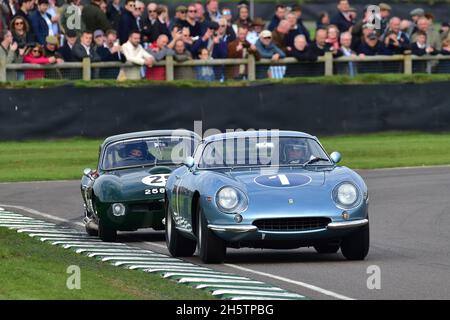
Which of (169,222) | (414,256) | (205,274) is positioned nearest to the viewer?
(205,274)

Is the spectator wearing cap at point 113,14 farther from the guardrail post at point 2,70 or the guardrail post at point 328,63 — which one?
the guardrail post at point 328,63

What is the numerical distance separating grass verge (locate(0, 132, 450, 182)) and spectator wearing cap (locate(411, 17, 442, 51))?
7.72 feet

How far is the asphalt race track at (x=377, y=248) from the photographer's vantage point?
997 cm

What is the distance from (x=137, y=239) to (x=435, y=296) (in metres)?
6.57

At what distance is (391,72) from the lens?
28.8 meters

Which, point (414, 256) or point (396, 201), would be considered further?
point (396, 201)

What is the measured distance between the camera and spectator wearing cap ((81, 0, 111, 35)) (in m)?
26.1

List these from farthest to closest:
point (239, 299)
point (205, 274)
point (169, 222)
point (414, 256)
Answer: point (169, 222)
point (414, 256)
point (205, 274)
point (239, 299)

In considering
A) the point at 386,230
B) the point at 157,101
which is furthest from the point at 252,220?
the point at 157,101

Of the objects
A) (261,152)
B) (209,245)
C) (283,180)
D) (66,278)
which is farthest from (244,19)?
(66,278)

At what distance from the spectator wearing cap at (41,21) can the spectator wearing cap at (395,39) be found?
7.48 meters

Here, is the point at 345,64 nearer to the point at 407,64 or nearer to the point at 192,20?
the point at 407,64

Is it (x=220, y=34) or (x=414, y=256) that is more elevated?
(x=220, y=34)

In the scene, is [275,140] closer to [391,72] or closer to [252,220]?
[252,220]
